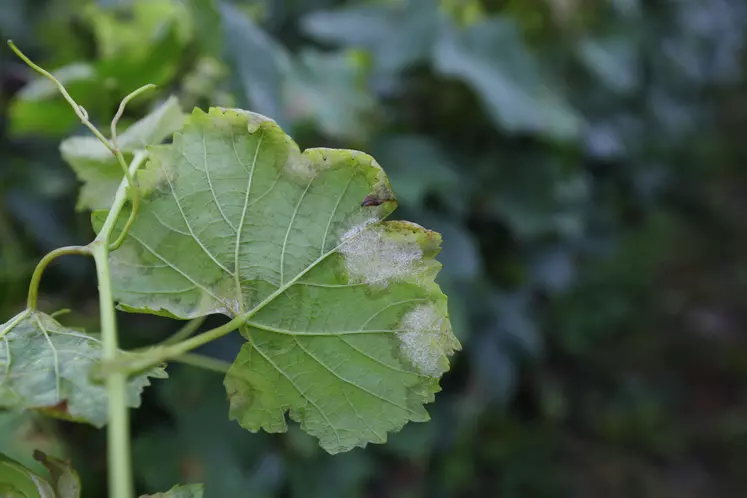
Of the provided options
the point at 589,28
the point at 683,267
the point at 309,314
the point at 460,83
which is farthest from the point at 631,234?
the point at 309,314

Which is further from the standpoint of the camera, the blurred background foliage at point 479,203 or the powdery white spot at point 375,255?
the blurred background foliage at point 479,203

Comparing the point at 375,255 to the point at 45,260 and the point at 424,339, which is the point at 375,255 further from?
the point at 45,260

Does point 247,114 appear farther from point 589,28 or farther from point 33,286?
point 589,28

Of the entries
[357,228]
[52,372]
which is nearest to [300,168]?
[357,228]

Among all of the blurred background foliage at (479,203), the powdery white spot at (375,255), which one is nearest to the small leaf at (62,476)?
the powdery white spot at (375,255)

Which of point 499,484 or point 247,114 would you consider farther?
point 499,484

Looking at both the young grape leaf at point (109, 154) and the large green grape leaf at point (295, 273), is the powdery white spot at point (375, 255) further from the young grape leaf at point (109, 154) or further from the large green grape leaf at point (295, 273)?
the young grape leaf at point (109, 154)

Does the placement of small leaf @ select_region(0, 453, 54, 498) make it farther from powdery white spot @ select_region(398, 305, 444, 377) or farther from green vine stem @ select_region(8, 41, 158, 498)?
powdery white spot @ select_region(398, 305, 444, 377)

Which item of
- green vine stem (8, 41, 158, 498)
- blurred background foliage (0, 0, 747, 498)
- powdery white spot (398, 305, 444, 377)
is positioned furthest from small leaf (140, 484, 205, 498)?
blurred background foliage (0, 0, 747, 498)
